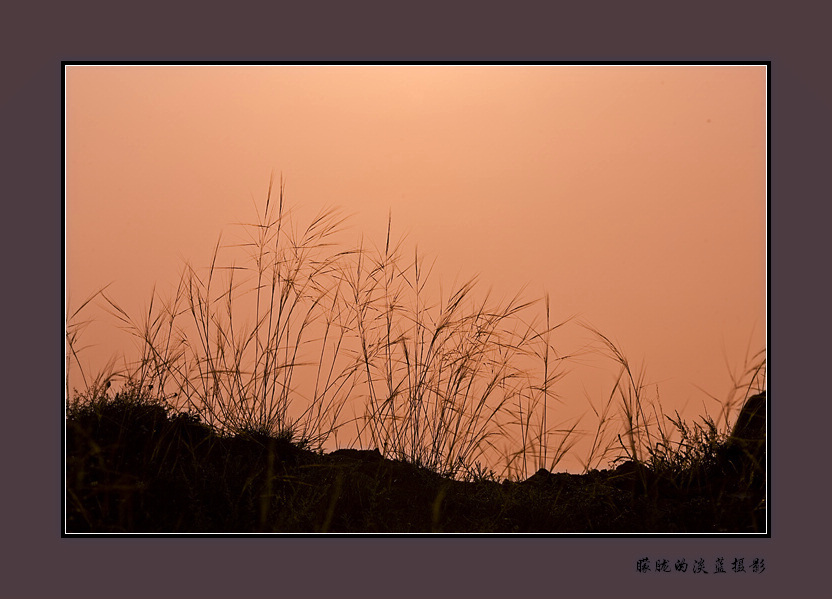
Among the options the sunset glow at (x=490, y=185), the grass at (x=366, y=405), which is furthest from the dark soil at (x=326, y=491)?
the sunset glow at (x=490, y=185)

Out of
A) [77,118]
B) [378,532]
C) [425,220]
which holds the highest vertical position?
[77,118]

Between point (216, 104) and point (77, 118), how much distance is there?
53 centimetres

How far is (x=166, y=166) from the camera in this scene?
3801mm

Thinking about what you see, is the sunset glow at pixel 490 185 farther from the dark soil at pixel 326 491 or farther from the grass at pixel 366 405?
the dark soil at pixel 326 491

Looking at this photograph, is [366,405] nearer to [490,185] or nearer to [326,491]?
[326,491]

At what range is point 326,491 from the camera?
3.72m

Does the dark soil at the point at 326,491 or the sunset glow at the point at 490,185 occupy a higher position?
the sunset glow at the point at 490,185

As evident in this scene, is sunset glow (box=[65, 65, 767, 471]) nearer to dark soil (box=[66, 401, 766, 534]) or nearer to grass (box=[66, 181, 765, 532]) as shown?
grass (box=[66, 181, 765, 532])

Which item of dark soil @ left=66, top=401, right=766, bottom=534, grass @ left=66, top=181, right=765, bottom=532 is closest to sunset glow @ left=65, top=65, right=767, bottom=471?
grass @ left=66, top=181, right=765, bottom=532

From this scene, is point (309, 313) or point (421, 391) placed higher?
point (309, 313)

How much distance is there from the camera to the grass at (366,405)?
3.74m

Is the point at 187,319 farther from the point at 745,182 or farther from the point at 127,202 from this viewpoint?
the point at 745,182

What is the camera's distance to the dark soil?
3.69 m
